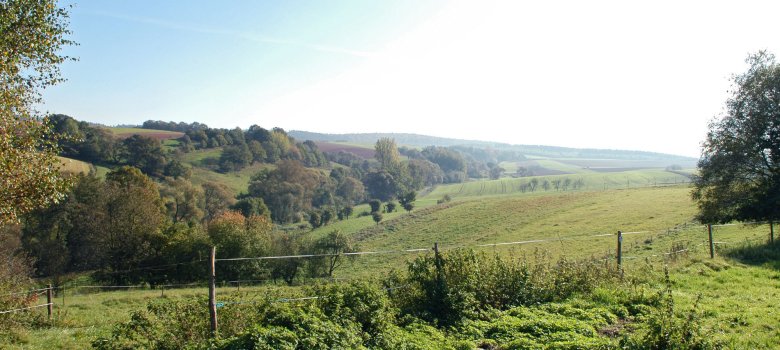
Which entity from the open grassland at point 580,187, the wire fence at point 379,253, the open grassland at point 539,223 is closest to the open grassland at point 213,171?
the open grassland at point 539,223

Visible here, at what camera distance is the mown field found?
35.4 feet

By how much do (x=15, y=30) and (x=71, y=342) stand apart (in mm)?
9458

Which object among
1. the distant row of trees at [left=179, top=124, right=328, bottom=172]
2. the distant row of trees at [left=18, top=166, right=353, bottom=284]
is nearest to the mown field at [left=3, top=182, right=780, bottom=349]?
the distant row of trees at [left=18, top=166, right=353, bottom=284]

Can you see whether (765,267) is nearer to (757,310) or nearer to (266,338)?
(757,310)

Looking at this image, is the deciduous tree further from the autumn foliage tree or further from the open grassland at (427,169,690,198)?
the open grassland at (427,169,690,198)

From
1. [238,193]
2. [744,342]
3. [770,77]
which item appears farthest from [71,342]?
[238,193]

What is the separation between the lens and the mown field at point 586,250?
35.4 feet

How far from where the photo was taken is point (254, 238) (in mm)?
49562

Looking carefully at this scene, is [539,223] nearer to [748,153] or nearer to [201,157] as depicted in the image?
[748,153]

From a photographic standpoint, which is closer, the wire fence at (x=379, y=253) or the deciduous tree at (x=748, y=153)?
the wire fence at (x=379, y=253)

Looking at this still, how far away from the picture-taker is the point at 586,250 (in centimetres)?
3603

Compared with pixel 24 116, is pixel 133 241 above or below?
below

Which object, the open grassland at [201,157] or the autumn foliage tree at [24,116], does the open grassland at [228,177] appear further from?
the autumn foliage tree at [24,116]

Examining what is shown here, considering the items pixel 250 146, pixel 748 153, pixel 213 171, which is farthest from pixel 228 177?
pixel 748 153
